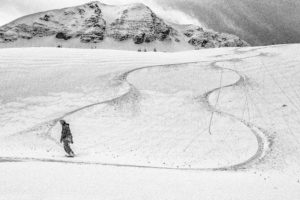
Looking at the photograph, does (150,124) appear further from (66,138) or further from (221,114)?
(66,138)

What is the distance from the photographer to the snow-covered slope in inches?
648

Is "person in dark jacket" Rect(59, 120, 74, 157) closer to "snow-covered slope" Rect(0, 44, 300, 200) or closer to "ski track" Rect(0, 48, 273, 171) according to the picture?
"snow-covered slope" Rect(0, 44, 300, 200)

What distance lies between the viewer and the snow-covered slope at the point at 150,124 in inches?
648

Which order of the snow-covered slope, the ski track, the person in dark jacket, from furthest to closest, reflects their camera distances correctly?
the person in dark jacket
the ski track
the snow-covered slope

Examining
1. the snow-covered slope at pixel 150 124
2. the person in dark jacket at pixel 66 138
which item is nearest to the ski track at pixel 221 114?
the snow-covered slope at pixel 150 124

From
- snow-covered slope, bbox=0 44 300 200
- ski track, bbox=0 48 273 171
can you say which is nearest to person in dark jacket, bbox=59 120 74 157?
snow-covered slope, bbox=0 44 300 200

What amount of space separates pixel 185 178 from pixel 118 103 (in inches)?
931

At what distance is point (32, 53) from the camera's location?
54.6 meters

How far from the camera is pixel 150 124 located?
121ft

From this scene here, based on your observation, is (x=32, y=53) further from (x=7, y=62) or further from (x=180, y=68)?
(x=180, y=68)

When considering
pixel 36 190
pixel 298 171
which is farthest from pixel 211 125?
pixel 36 190

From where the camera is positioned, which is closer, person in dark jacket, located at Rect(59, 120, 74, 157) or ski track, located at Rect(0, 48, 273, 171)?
ski track, located at Rect(0, 48, 273, 171)

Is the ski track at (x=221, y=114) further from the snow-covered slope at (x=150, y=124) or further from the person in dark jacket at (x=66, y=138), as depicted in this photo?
the person in dark jacket at (x=66, y=138)

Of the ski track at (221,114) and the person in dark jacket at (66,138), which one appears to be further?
the person in dark jacket at (66,138)
